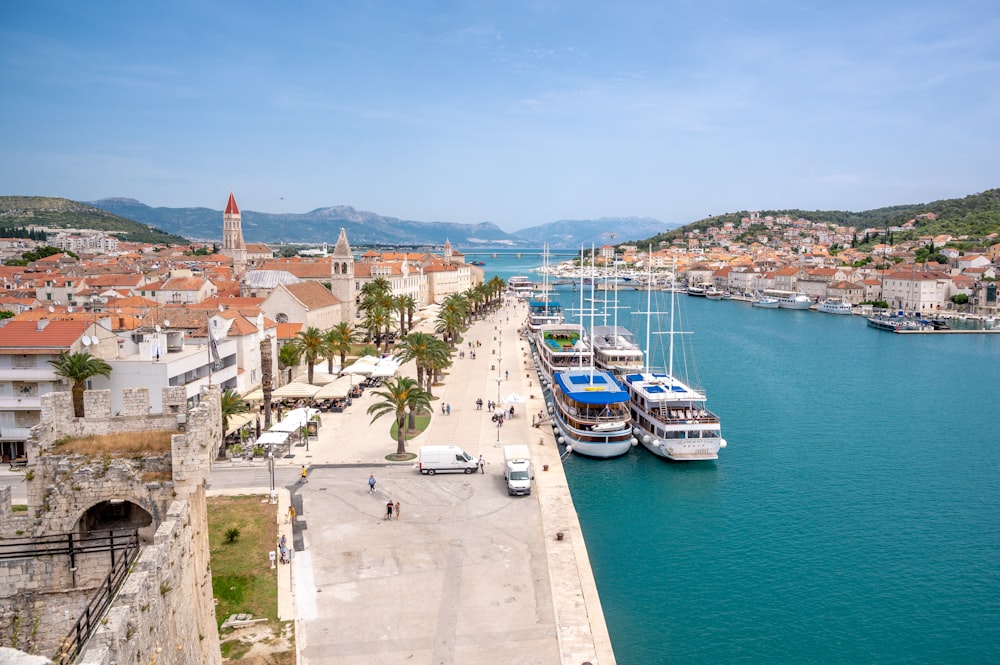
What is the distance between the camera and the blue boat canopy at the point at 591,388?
40.8 metres

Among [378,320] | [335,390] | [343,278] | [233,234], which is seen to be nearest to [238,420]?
[335,390]

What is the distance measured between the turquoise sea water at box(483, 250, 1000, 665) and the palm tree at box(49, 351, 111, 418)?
78.8 feet

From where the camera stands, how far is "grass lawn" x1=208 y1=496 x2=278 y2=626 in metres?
20.4

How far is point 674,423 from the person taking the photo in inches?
1590

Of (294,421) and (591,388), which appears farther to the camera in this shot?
(591,388)

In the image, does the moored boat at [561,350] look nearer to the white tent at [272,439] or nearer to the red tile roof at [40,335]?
the white tent at [272,439]

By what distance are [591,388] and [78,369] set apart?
27.1 meters

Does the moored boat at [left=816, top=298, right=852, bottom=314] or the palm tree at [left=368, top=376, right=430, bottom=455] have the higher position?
the palm tree at [left=368, top=376, right=430, bottom=455]

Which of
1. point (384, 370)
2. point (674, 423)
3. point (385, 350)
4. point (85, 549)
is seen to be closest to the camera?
point (85, 549)

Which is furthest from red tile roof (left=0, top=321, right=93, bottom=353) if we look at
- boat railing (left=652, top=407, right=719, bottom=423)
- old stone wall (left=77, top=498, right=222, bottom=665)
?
boat railing (left=652, top=407, right=719, bottom=423)

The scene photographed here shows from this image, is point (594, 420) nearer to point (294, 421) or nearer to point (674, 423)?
point (674, 423)

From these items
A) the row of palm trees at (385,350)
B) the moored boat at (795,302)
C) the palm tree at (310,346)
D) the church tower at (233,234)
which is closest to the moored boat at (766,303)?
the moored boat at (795,302)

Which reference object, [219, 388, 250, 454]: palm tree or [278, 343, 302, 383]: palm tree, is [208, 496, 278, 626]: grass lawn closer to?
[219, 388, 250, 454]: palm tree

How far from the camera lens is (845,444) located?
45531 mm
